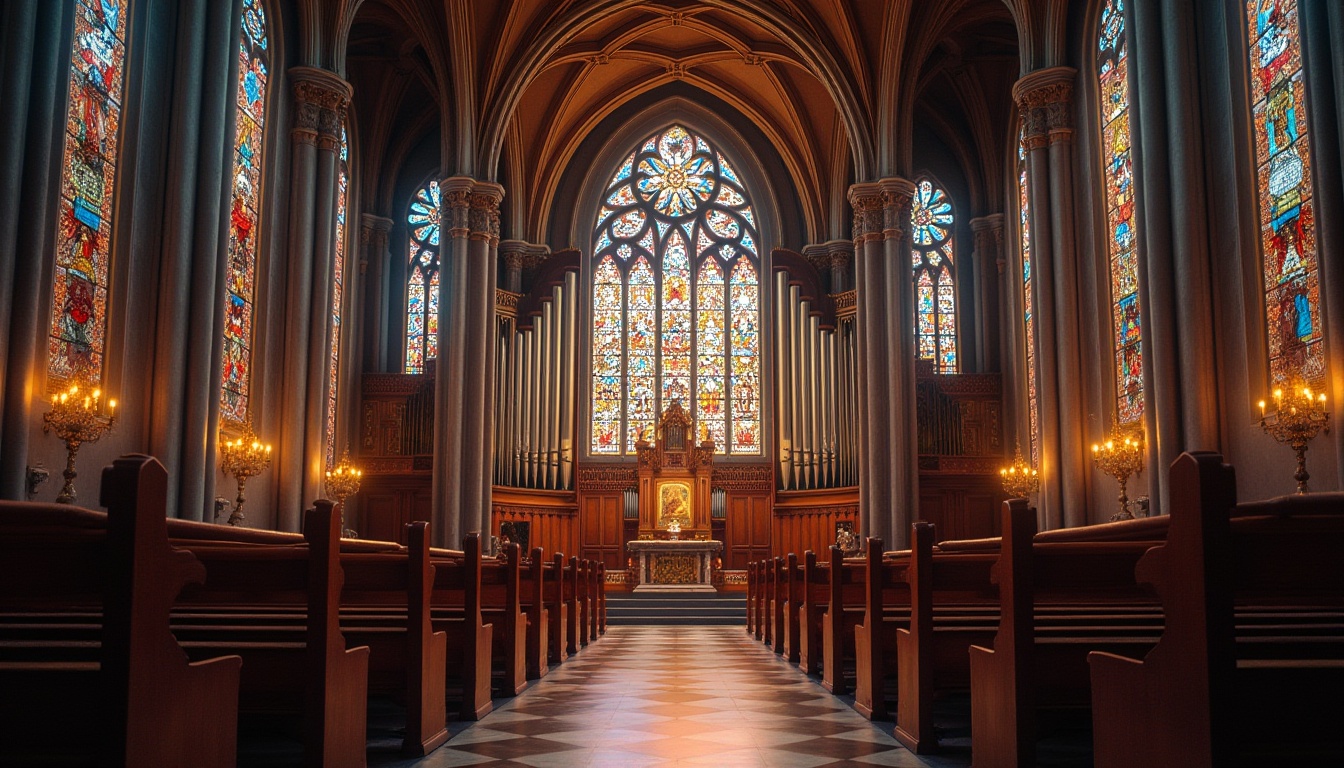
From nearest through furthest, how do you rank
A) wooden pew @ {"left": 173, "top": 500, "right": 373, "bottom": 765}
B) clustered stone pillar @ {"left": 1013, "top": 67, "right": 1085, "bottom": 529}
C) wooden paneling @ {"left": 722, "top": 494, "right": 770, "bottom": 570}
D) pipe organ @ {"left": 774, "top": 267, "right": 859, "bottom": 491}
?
wooden pew @ {"left": 173, "top": 500, "right": 373, "bottom": 765} → clustered stone pillar @ {"left": 1013, "top": 67, "right": 1085, "bottom": 529} → pipe organ @ {"left": 774, "top": 267, "right": 859, "bottom": 491} → wooden paneling @ {"left": 722, "top": 494, "right": 770, "bottom": 570}

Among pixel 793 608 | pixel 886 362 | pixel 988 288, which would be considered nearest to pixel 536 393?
pixel 886 362

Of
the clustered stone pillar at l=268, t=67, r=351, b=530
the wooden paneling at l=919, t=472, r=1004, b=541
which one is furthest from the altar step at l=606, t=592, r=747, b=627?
the clustered stone pillar at l=268, t=67, r=351, b=530

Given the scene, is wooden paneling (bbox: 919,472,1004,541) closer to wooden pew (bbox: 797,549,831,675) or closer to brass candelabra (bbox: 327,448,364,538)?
brass candelabra (bbox: 327,448,364,538)

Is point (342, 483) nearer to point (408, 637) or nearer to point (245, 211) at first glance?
point (245, 211)

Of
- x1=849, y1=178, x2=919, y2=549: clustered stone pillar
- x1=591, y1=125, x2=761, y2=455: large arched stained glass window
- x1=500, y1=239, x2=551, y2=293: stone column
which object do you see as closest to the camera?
x1=849, y1=178, x2=919, y2=549: clustered stone pillar

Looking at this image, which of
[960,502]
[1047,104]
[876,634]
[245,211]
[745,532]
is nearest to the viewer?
[876,634]

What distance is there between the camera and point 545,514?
25484mm

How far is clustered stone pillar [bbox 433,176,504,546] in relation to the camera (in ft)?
67.1

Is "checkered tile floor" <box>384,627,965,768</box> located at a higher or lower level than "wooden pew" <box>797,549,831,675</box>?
lower

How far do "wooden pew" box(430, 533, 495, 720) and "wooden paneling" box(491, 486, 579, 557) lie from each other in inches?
659

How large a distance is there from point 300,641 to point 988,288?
72.8 feet

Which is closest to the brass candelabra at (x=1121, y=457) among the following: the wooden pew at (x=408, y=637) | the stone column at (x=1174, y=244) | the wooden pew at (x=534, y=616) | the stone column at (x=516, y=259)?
the stone column at (x=1174, y=244)

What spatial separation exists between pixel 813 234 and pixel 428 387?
1004 centimetres

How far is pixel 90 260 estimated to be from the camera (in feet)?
40.1
